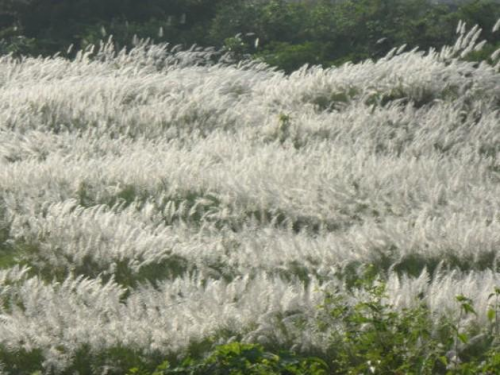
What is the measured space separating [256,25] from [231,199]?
936 cm

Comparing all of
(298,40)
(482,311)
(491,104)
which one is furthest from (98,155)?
(298,40)

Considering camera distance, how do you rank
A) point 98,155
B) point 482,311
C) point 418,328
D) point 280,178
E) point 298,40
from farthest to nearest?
1. point 298,40
2. point 98,155
3. point 280,178
4. point 482,311
5. point 418,328

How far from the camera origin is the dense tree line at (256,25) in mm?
15375

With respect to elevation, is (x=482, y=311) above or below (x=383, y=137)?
above

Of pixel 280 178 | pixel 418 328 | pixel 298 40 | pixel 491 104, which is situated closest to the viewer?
pixel 418 328

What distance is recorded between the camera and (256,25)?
54.9 ft

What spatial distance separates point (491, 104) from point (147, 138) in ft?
12.6

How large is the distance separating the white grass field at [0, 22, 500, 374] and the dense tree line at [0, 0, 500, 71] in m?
2.63

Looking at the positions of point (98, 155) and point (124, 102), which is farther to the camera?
point (124, 102)

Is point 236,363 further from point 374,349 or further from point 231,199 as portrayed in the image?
point 231,199

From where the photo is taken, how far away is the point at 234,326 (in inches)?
205

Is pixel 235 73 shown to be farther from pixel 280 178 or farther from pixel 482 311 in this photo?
pixel 482 311

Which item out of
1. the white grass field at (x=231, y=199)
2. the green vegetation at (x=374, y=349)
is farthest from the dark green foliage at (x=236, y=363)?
the white grass field at (x=231, y=199)

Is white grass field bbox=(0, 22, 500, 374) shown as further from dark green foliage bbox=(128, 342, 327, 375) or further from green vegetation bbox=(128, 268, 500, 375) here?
dark green foliage bbox=(128, 342, 327, 375)
